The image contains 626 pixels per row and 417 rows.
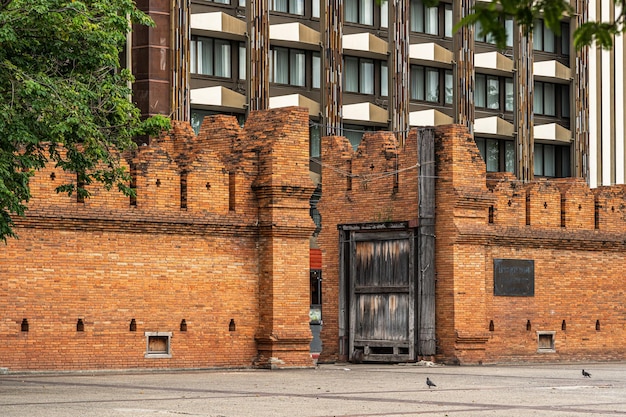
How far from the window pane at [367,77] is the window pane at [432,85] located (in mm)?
3313

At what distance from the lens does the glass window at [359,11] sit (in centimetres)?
5169

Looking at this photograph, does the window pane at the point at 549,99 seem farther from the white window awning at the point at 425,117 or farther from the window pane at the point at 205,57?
the window pane at the point at 205,57

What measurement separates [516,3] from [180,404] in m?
10.7

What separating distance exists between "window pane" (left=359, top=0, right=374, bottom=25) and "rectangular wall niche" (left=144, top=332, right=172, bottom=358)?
96.8 ft

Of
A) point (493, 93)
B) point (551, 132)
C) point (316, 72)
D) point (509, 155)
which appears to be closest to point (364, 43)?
point (316, 72)

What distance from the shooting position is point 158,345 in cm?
2444

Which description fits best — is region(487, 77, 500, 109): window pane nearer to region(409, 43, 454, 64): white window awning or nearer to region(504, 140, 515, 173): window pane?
region(504, 140, 515, 173): window pane

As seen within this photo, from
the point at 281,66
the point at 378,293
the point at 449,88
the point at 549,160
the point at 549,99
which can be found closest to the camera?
the point at 378,293

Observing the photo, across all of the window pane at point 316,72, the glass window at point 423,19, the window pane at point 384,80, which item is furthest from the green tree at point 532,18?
the glass window at point 423,19

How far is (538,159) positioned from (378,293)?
3105 centimetres

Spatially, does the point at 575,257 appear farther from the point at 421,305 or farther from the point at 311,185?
the point at 311,185

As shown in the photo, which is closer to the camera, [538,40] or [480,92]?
[480,92]

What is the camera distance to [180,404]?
1644cm

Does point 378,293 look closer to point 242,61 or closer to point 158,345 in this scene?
point 158,345
